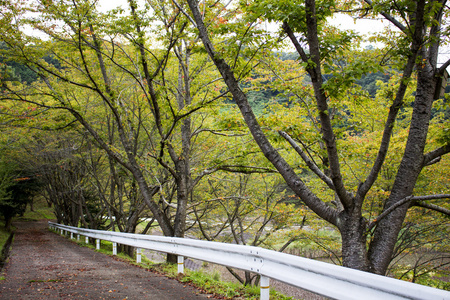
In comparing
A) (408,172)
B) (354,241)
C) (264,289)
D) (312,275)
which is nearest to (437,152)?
(408,172)

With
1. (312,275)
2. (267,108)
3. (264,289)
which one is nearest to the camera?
(312,275)

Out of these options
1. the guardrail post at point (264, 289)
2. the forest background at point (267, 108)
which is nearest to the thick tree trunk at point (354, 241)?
the forest background at point (267, 108)

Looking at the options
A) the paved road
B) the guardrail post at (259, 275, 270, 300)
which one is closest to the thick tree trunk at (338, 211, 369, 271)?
the guardrail post at (259, 275, 270, 300)

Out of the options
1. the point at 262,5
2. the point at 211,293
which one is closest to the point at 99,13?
the point at 262,5

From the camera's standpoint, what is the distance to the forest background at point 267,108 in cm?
419

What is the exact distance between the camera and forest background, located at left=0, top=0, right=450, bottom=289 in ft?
13.7

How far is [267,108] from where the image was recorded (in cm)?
885

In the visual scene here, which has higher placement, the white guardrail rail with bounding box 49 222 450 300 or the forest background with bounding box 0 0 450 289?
the forest background with bounding box 0 0 450 289

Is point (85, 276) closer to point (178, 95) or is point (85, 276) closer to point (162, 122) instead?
point (162, 122)

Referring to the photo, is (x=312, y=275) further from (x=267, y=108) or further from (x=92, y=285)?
(x=267, y=108)

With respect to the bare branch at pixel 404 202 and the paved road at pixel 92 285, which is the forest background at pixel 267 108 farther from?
the paved road at pixel 92 285

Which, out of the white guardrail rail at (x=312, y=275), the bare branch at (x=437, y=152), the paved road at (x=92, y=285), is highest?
the bare branch at (x=437, y=152)

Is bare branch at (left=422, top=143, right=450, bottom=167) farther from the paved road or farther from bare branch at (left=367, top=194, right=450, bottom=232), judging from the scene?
the paved road

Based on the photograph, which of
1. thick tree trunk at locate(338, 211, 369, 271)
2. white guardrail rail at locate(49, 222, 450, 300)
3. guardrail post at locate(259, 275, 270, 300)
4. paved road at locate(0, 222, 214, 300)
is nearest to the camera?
white guardrail rail at locate(49, 222, 450, 300)
